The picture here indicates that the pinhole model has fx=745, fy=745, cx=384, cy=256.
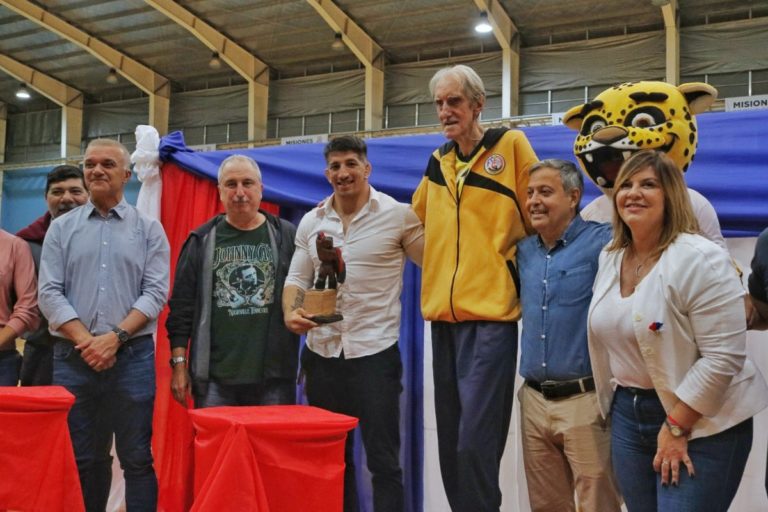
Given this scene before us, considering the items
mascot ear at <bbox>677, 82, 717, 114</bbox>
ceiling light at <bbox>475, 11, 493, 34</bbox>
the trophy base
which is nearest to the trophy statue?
the trophy base

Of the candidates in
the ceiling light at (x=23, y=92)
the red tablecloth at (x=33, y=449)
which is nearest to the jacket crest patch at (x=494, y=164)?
the red tablecloth at (x=33, y=449)

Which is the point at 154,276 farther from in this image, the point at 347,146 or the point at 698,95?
the point at 698,95

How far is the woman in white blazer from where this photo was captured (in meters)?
1.57

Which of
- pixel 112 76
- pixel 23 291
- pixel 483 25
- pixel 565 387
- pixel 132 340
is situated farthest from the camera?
pixel 112 76

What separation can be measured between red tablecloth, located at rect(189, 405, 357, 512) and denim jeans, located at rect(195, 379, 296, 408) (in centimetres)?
58

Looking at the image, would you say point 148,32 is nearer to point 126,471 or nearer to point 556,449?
point 126,471

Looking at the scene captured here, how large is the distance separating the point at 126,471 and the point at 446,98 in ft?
5.48

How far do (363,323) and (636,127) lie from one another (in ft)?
3.37

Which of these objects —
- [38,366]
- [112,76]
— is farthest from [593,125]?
[112,76]

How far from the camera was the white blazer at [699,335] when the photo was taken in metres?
1.56

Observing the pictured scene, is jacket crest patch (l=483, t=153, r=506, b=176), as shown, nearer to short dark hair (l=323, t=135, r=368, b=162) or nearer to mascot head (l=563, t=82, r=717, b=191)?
mascot head (l=563, t=82, r=717, b=191)

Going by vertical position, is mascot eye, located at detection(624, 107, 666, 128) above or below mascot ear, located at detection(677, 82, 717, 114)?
below

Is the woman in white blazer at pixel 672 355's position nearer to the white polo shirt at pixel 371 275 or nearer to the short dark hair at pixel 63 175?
the white polo shirt at pixel 371 275

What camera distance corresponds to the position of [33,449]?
2.31 m
